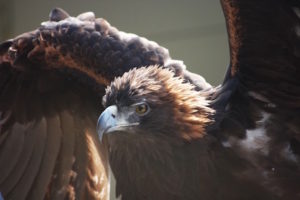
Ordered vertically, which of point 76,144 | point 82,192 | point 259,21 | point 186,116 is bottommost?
point 82,192

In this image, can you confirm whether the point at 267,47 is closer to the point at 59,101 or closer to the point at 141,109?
the point at 141,109

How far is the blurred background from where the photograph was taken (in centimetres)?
119

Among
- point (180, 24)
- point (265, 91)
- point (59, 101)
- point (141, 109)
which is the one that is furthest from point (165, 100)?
point (59, 101)

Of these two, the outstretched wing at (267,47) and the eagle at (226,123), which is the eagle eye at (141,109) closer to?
the eagle at (226,123)

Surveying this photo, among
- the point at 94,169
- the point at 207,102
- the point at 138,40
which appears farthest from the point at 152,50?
the point at 94,169

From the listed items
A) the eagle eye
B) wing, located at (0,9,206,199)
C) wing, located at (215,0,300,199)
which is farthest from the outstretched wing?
wing, located at (0,9,206,199)

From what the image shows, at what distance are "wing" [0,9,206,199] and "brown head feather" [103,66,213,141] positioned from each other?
0.26m

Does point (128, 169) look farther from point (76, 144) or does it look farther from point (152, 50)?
point (76, 144)

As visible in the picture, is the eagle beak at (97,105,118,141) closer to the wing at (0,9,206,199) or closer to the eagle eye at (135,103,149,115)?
the eagle eye at (135,103,149,115)

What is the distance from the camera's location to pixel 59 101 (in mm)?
1396

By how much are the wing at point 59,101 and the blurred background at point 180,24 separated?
8 centimetres

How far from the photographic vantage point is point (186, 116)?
93 cm

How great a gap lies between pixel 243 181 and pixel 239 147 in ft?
0.19

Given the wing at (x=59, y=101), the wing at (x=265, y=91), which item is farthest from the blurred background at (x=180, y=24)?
the wing at (x=265, y=91)
